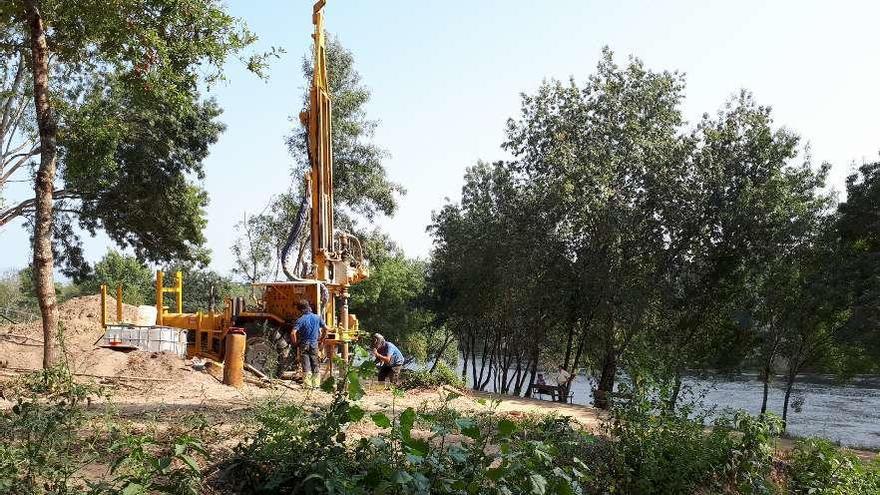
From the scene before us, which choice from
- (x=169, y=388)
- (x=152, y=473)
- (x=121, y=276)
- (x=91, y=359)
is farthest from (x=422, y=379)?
(x=121, y=276)

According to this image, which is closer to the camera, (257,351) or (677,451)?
(677,451)

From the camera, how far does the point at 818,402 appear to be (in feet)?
136

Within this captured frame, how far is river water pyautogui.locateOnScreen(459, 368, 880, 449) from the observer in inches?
1139

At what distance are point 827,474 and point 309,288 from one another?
33.2 feet

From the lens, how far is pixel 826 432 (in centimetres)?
2938

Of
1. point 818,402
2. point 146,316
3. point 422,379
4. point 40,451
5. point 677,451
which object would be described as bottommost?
point 818,402

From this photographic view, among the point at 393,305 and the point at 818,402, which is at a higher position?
the point at 393,305

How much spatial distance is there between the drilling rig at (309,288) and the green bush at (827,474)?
8.51 metres

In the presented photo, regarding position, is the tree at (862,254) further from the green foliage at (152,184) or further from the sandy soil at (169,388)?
the green foliage at (152,184)

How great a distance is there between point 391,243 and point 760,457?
24119 mm

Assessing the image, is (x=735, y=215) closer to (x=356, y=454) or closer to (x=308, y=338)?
(x=308, y=338)

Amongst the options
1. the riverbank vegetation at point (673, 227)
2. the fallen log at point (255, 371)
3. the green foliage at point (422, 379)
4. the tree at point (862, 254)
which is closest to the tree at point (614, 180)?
the riverbank vegetation at point (673, 227)

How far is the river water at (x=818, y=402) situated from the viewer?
94.9ft

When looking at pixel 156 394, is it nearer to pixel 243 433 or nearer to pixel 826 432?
pixel 243 433
